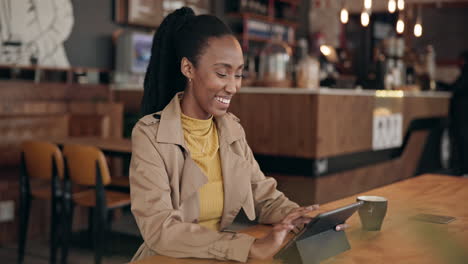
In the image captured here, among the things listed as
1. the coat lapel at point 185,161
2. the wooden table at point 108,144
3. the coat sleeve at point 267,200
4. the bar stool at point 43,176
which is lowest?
the bar stool at point 43,176

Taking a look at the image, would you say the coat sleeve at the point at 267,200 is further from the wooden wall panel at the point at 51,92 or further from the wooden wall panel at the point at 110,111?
the wooden wall panel at the point at 110,111

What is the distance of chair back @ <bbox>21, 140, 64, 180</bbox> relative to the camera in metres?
3.59

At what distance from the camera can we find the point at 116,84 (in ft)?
17.8

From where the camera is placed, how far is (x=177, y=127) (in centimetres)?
147

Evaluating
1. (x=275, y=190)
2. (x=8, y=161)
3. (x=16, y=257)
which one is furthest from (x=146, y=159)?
(x=8, y=161)

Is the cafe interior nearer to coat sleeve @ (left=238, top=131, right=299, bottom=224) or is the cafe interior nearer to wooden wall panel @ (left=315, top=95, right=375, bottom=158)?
wooden wall panel @ (left=315, top=95, right=375, bottom=158)

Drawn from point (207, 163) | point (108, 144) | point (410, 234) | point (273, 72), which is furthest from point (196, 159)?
point (273, 72)

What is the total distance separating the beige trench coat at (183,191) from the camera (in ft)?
4.06

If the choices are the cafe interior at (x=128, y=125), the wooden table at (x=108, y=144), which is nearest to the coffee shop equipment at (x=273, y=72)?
the cafe interior at (x=128, y=125)

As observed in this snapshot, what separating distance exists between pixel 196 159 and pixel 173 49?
0.32 metres

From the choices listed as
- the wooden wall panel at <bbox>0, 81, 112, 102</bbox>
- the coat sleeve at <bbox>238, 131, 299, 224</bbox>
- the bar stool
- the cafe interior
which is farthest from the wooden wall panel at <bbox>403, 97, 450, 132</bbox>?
the coat sleeve at <bbox>238, 131, 299, 224</bbox>

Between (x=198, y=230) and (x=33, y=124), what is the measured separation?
363 centimetres

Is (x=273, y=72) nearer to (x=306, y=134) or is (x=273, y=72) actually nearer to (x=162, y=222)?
(x=306, y=134)

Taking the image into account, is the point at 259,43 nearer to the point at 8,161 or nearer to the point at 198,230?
the point at 8,161
